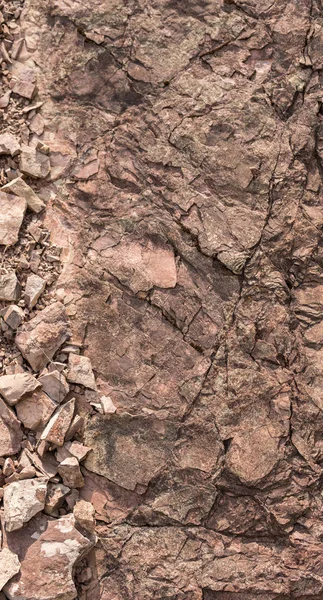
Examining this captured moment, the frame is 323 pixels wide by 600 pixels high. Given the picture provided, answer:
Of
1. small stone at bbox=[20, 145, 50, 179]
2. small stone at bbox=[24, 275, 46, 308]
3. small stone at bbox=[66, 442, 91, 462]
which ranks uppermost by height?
small stone at bbox=[20, 145, 50, 179]

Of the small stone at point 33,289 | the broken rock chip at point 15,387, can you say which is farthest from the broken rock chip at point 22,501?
the small stone at point 33,289

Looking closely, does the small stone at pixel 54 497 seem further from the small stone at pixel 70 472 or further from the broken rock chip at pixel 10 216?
the broken rock chip at pixel 10 216

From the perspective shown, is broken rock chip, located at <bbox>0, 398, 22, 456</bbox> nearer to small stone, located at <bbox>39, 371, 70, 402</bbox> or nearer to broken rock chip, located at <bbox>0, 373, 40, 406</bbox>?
broken rock chip, located at <bbox>0, 373, 40, 406</bbox>

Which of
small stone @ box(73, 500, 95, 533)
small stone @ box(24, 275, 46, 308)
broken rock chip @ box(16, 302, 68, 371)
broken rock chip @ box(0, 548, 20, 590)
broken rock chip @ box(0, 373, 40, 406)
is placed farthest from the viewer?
small stone @ box(24, 275, 46, 308)

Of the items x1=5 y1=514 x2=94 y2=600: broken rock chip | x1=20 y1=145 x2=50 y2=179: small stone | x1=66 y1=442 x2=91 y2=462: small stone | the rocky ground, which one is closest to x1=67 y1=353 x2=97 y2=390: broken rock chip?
the rocky ground

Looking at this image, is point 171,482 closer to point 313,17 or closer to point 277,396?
point 277,396

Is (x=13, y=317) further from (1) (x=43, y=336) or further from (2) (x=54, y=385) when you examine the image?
(2) (x=54, y=385)

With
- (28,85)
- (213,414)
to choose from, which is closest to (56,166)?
(28,85)
